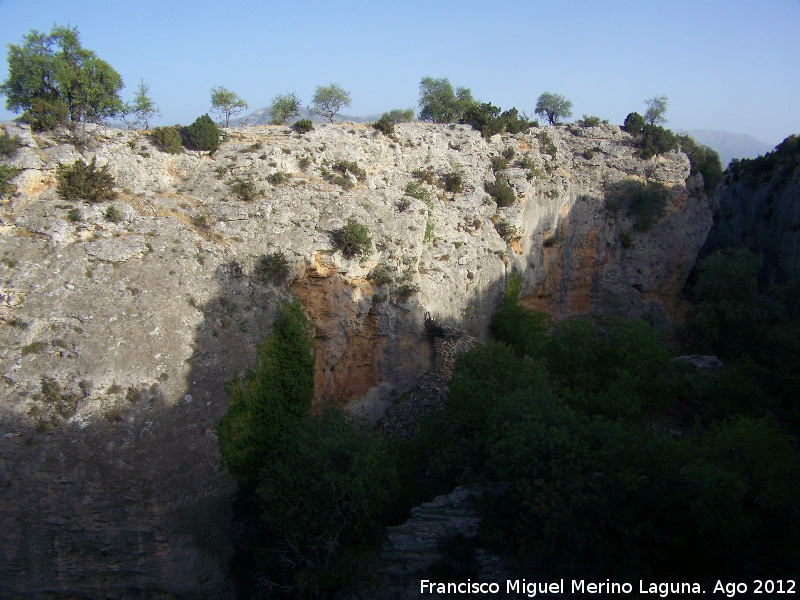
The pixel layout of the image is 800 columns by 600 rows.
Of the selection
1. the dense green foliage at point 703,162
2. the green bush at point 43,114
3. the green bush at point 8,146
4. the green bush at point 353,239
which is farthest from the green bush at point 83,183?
the dense green foliage at point 703,162

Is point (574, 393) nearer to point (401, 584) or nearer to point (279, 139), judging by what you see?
point (401, 584)

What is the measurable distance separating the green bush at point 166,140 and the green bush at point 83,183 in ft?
10.2

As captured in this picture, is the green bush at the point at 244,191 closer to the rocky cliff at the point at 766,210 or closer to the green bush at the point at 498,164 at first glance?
the green bush at the point at 498,164

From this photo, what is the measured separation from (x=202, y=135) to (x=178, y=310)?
863 centimetres

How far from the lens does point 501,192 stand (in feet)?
83.0

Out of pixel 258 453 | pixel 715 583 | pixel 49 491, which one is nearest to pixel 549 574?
pixel 715 583

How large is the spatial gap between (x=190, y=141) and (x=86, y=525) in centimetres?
1438

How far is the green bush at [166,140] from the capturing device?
728 inches

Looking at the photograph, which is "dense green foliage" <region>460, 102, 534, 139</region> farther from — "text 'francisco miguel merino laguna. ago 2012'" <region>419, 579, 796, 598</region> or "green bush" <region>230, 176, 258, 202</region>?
"text 'francisco miguel merino laguna. ago 2012'" <region>419, 579, 796, 598</region>

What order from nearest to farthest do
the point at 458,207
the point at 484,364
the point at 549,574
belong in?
the point at 549,574 < the point at 484,364 < the point at 458,207

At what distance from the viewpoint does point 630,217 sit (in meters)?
32.3

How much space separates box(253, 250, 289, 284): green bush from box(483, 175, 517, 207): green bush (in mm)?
13658

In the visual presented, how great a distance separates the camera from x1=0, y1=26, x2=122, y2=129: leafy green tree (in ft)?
55.0

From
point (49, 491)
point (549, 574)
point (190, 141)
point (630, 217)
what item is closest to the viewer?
point (549, 574)
